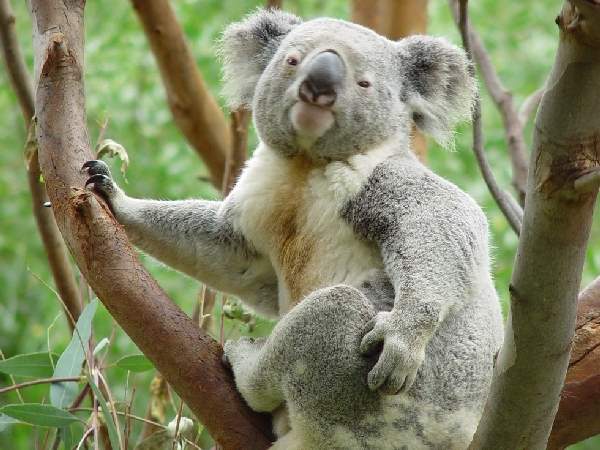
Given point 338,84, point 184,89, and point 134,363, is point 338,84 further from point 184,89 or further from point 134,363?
point 184,89

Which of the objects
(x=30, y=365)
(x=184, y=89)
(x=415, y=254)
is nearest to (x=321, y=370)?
(x=415, y=254)

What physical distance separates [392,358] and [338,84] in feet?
3.68

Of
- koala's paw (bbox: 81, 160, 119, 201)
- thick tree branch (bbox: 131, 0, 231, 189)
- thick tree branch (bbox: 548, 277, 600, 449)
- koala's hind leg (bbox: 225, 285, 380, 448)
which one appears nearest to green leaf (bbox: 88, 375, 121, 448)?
koala's hind leg (bbox: 225, 285, 380, 448)

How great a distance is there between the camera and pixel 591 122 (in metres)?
1.62

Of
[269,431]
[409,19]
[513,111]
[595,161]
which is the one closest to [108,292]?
[269,431]

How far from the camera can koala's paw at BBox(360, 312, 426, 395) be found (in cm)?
250

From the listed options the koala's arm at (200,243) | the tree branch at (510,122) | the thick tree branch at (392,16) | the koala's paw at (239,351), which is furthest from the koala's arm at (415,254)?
the thick tree branch at (392,16)

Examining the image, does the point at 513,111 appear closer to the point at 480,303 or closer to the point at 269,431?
the point at 480,303

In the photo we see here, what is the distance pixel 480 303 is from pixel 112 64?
466 centimetres

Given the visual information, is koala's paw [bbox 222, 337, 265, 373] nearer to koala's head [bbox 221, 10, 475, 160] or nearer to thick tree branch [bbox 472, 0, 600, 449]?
koala's head [bbox 221, 10, 475, 160]

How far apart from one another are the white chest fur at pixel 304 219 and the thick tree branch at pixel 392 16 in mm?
2422

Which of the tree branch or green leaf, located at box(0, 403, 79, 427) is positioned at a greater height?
the tree branch

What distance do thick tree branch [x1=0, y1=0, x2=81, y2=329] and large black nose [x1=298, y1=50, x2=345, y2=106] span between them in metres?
1.50

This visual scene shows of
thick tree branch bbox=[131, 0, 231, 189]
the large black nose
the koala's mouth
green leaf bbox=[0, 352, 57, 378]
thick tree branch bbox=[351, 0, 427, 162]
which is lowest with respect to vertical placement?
green leaf bbox=[0, 352, 57, 378]
